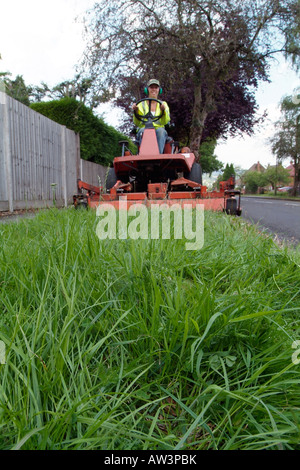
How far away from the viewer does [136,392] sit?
3.40 ft

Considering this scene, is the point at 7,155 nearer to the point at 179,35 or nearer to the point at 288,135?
the point at 179,35

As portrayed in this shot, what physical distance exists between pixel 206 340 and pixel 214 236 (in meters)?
1.48

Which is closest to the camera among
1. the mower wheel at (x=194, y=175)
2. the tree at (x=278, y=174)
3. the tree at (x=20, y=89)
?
the mower wheel at (x=194, y=175)

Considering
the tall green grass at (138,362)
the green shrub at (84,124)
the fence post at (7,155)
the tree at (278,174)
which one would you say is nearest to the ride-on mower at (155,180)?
the fence post at (7,155)

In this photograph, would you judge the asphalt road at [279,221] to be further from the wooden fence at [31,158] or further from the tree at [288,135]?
the tree at [288,135]

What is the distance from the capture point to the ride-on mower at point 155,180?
4.88m

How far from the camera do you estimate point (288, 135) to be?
37469mm

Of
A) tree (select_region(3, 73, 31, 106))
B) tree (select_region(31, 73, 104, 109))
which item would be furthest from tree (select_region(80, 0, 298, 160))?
tree (select_region(3, 73, 31, 106))

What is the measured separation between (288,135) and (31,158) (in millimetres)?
36107

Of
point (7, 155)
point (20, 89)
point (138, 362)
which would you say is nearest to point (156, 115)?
point (7, 155)

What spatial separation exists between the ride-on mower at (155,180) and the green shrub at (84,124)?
6690 millimetres

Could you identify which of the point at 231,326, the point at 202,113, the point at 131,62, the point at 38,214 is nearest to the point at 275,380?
the point at 231,326
